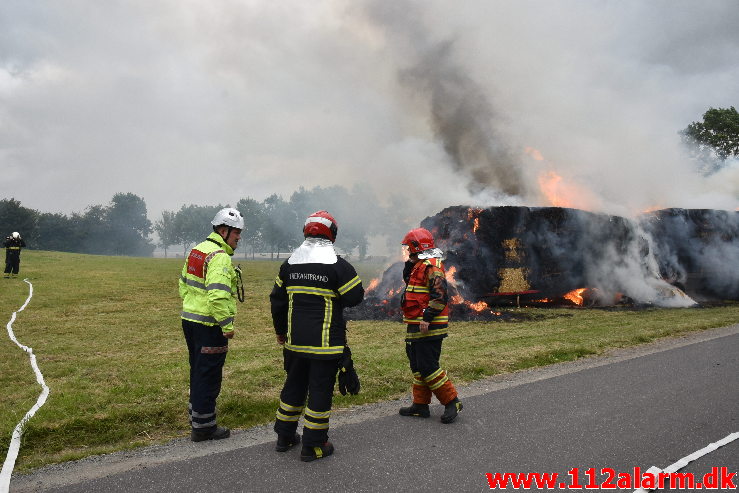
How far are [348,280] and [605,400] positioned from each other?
142 inches

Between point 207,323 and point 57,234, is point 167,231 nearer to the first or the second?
point 57,234

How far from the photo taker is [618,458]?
3.92 meters

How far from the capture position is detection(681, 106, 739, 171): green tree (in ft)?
125

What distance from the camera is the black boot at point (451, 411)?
15.8ft

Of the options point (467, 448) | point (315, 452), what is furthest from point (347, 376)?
point (467, 448)

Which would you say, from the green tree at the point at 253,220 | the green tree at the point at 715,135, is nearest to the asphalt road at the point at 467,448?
the green tree at the point at 715,135

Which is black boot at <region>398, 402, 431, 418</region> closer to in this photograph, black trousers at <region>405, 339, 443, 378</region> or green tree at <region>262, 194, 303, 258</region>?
black trousers at <region>405, 339, 443, 378</region>

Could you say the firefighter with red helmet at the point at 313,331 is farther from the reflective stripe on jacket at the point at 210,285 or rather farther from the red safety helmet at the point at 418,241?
the red safety helmet at the point at 418,241

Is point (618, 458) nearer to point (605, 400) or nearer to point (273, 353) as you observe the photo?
point (605, 400)

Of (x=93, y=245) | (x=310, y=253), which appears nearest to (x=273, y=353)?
(x=310, y=253)

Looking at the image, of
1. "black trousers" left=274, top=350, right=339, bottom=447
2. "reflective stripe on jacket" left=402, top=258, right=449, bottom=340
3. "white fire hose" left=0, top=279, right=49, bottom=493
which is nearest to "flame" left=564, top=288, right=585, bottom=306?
"reflective stripe on jacket" left=402, top=258, right=449, bottom=340

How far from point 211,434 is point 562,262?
53.1 feet

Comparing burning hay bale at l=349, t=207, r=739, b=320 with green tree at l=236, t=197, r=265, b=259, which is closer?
burning hay bale at l=349, t=207, r=739, b=320

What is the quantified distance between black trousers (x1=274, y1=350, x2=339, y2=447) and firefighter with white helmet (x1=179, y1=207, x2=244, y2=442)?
0.70m
